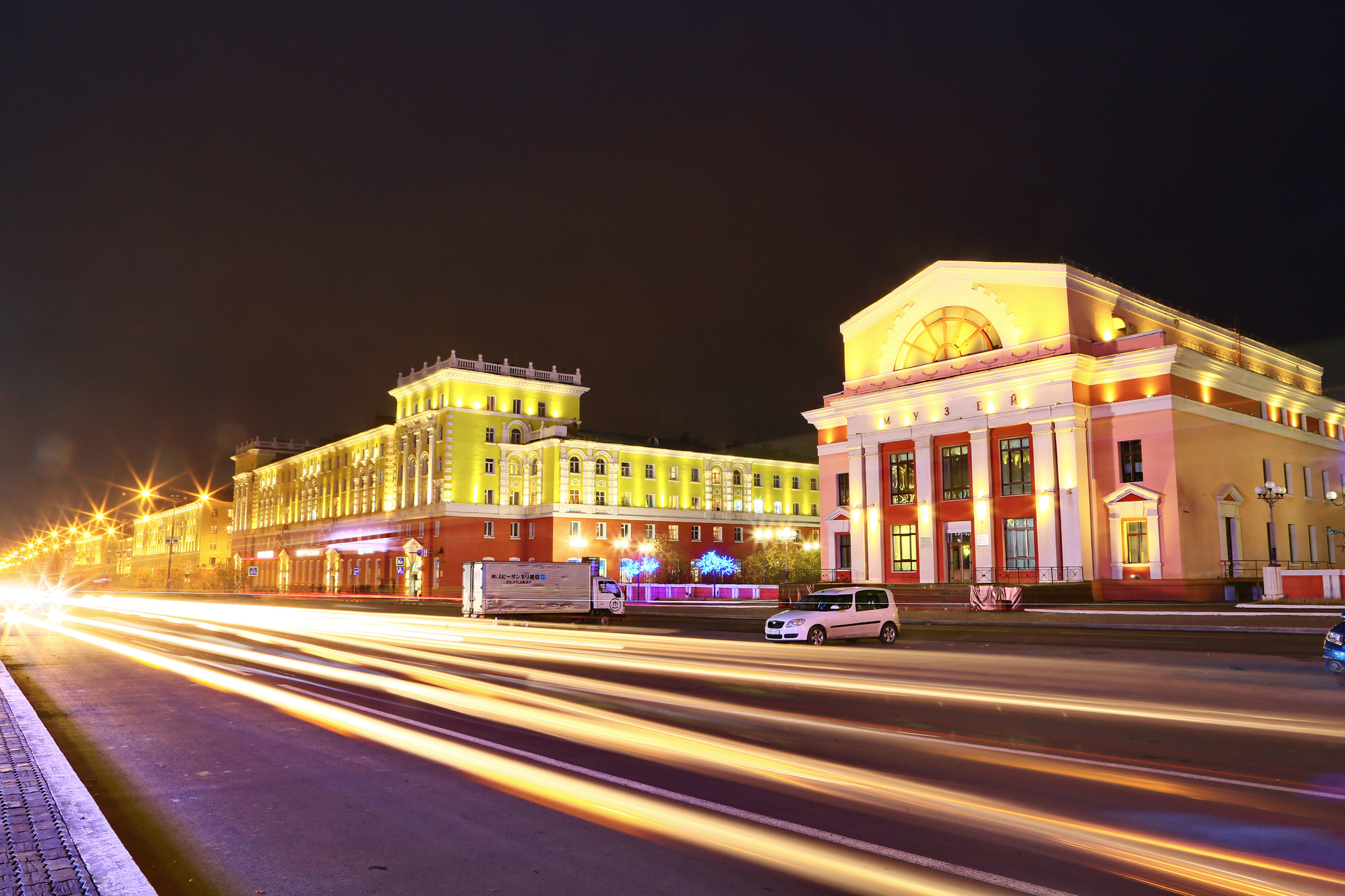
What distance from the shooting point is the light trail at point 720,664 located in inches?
472

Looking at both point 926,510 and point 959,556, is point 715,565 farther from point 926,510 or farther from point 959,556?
point 959,556

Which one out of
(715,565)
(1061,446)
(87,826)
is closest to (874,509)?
(1061,446)

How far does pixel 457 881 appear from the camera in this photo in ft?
18.9

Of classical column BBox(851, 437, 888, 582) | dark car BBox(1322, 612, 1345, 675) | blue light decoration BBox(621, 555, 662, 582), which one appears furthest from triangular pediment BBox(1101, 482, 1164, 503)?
blue light decoration BBox(621, 555, 662, 582)

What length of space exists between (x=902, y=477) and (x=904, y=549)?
408 cm

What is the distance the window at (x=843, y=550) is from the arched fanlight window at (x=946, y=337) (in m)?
10.9

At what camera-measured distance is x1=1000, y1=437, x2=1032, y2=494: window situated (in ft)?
150

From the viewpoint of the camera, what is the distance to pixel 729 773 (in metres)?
8.64

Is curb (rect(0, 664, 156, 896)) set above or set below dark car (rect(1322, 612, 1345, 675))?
below

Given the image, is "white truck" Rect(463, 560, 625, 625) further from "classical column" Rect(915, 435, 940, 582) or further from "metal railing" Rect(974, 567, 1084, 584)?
"metal railing" Rect(974, 567, 1084, 584)

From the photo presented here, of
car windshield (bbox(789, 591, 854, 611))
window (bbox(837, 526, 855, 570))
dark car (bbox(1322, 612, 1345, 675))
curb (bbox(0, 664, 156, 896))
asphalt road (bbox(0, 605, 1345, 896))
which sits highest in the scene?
window (bbox(837, 526, 855, 570))

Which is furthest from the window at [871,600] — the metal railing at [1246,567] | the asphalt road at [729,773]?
the metal railing at [1246,567]

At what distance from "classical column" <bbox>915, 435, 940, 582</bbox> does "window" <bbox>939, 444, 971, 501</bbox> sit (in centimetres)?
76

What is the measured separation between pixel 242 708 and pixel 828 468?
4705cm
